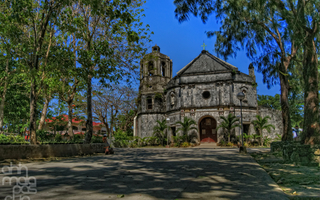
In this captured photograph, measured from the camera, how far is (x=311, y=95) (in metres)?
8.73

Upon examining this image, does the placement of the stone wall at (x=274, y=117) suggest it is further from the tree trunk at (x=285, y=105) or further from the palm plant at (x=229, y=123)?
the tree trunk at (x=285, y=105)

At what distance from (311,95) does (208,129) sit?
2046 cm

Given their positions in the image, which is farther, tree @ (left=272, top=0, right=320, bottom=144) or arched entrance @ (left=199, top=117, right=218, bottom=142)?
arched entrance @ (left=199, top=117, right=218, bottom=142)

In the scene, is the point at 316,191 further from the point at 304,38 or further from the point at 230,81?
the point at 230,81

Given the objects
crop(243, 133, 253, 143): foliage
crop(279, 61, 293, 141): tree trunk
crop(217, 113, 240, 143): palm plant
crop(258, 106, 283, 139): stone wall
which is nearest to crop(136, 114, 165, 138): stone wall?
crop(217, 113, 240, 143): palm plant

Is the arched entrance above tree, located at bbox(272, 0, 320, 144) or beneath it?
beneath

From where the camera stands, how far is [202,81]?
95.4 feet

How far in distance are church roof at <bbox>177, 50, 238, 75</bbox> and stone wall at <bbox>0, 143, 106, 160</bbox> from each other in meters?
20.5

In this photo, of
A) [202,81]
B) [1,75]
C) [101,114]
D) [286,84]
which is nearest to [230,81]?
[202,81]

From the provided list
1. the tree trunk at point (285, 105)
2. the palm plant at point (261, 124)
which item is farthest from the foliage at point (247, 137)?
the tree trunk at point (285, 105)

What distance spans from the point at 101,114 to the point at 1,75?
14.6m

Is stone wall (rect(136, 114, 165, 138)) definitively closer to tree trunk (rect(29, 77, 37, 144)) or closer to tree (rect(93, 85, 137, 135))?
tree (rect(93, 85, 137, 135))

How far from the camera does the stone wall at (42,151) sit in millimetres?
7895

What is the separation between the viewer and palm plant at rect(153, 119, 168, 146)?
1199 inches
